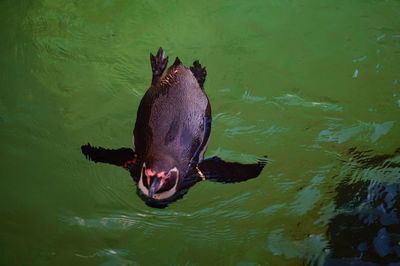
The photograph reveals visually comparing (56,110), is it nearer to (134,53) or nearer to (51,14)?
(134,53)

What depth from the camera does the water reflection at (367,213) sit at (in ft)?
11.2

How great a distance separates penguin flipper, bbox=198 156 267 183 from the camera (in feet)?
11.8

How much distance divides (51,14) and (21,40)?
562mm

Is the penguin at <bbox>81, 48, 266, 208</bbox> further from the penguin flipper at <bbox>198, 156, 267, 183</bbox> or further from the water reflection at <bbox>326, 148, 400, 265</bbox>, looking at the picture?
the water reflection at <bbox>326, 148, 400, 265</bbox>

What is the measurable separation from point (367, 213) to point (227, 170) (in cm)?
129

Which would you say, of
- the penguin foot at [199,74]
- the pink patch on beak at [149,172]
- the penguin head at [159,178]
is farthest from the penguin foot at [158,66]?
the pink patch on beak at [149,172]

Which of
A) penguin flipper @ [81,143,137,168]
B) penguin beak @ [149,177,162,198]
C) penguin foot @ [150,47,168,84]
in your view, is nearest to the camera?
penguin beak @ [149,177,162,198]

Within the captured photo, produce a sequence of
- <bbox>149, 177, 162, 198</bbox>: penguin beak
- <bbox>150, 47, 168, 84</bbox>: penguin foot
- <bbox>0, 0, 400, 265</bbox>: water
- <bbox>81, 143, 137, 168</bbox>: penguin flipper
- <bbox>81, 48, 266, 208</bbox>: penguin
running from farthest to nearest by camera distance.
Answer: <bbox>150, 47, 168, 84</bbox>: penguin foot
<bbox>81, 143, 137, 168</bbox>: penguin flipper
<bbox>0, 0, 400, 265</bbox>: water
<bbox>81, 48, 266, 208</bbox>: penguin
<bbox>149, 177, 162, 198</bbox>: penguin beak

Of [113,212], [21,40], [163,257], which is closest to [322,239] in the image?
[163,257]

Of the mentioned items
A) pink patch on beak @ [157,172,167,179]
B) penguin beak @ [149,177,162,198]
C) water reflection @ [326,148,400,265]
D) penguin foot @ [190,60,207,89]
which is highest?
penguin foot @ [190,60,207,89]

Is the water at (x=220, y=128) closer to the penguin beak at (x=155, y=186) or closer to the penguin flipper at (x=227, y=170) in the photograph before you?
the penguin flipper at (x=227, y=170)

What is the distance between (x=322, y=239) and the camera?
3.58m

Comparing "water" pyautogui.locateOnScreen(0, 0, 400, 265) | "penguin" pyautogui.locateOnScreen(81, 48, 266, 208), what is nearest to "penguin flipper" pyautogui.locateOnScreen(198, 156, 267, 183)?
"penguin" pyautogui.locateOnScreen(81, 48, 266, 208)

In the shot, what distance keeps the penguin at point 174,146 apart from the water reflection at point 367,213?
82 cm
